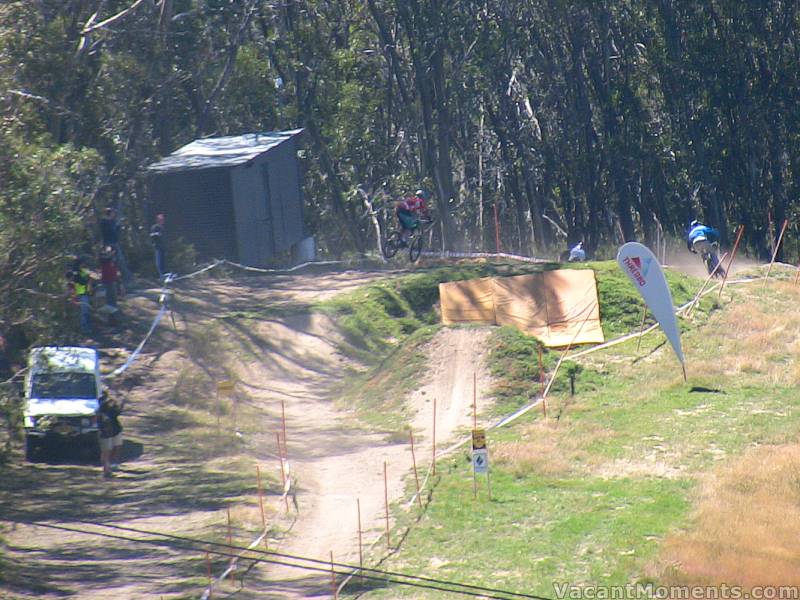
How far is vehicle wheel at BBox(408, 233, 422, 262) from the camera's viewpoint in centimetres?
3353

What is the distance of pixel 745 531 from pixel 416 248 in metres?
19.7

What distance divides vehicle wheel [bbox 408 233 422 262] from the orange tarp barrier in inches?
213

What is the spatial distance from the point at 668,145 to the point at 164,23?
18.5 meters

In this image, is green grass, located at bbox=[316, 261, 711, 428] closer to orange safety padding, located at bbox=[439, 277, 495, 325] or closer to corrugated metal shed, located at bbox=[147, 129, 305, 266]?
orange safety padding, located at bbox=[439, 277, 495, 325]

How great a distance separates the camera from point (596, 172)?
47.7 metres

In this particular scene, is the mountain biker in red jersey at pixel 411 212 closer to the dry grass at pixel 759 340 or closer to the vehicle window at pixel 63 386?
the dry grass at pixel 759 340

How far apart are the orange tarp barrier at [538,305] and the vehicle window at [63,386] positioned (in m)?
8.50

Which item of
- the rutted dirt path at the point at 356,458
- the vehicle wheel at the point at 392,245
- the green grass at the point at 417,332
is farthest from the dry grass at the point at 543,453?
the vehicle wheel at the point at 392,245

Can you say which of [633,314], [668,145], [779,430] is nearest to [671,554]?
[779,430]

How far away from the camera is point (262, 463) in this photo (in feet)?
69.8

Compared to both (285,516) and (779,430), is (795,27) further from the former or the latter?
(285,516)

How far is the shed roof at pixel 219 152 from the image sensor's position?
112ft

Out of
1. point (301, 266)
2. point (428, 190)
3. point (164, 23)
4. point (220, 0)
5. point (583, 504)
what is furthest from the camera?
point (428, 190)

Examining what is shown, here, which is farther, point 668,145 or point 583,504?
point 668,145
